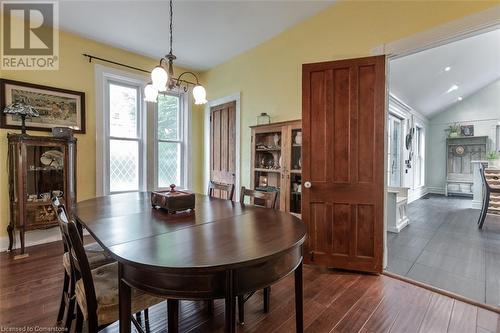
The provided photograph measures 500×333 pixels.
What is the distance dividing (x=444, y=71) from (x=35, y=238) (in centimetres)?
790

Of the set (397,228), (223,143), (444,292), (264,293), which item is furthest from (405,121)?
(264,293)

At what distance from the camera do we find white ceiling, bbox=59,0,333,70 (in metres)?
2.82

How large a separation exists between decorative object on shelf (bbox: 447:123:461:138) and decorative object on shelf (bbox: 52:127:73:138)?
33.9 feet

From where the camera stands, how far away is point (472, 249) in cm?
319

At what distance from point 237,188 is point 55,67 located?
3198mm

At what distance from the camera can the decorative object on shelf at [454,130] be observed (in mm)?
7918

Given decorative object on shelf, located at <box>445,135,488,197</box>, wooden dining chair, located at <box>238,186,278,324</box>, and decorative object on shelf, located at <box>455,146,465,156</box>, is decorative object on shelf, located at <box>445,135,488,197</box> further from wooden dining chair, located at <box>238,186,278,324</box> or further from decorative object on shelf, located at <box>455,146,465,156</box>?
wooden dining chair, located at <box>238,186,278,324</box>

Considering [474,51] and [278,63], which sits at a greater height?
[474,51]

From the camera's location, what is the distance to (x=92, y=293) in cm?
119

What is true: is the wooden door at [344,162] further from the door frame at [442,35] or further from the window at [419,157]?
the window at [419,157]

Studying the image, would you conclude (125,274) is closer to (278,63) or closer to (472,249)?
(278,63)

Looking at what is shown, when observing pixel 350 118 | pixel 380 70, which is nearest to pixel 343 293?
pixel 350 118

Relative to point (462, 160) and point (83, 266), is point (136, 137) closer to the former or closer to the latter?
point (83, 266)

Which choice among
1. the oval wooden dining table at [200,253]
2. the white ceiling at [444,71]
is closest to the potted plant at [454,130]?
the white ceiling at [444,71]
